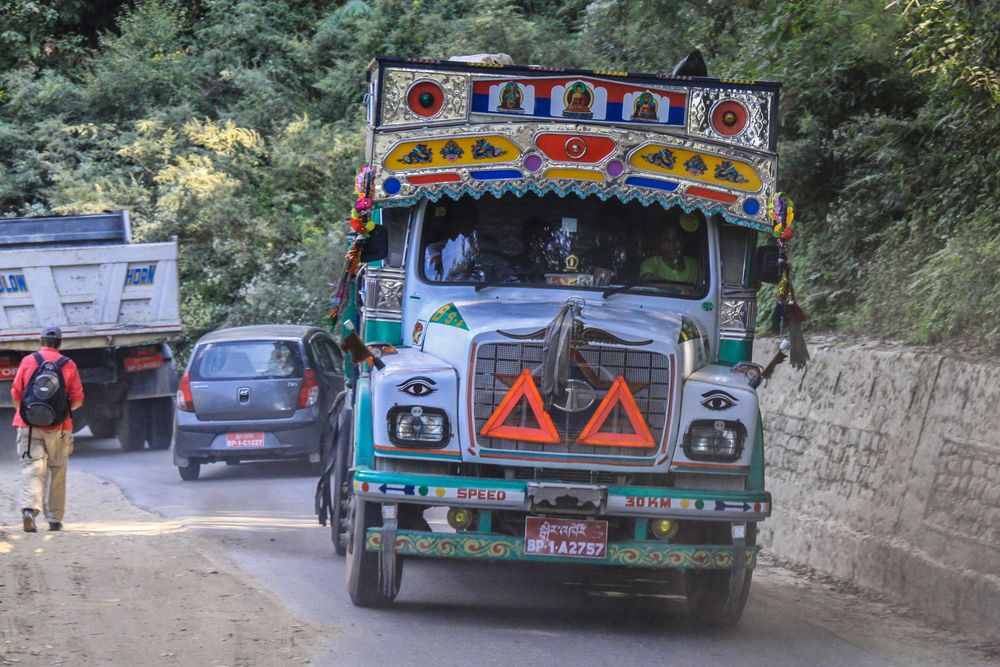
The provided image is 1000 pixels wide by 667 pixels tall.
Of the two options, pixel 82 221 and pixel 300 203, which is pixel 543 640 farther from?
pixel 300 203

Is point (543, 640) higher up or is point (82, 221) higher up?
point (82, 221)

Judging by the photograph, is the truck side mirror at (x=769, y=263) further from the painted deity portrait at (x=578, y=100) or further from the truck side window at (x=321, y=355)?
the truck side window at (x=321, y=355)

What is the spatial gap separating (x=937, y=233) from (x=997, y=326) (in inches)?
102

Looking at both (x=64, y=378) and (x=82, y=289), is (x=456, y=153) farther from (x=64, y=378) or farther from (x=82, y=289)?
(x=82, y=289)

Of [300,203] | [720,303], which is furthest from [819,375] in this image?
[300,203]

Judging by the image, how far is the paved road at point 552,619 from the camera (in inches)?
286

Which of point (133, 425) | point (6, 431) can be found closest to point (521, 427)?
point (6, 431)

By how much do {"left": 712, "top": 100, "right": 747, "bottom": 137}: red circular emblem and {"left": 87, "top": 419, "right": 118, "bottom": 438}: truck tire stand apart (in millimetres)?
12852

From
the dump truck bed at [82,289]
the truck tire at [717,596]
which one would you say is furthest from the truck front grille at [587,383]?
the dump truck bed at [82,289]

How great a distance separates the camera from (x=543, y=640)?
24.8 ft

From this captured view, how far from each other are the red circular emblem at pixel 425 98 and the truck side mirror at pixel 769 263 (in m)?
2.17

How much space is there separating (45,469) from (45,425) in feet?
1.25

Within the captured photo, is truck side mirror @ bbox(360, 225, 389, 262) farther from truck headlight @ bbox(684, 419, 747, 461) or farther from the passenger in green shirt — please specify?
truck headlight @ bbox(684, 419, 747, 461)

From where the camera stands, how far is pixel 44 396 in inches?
453
